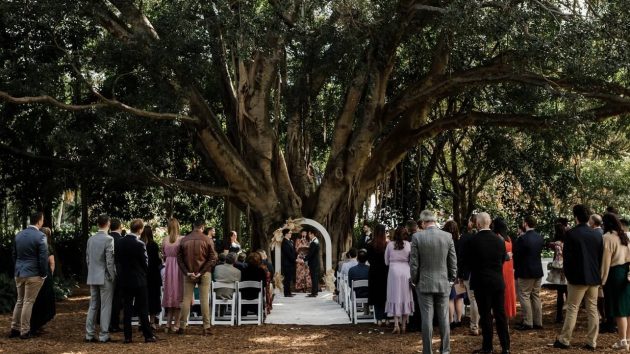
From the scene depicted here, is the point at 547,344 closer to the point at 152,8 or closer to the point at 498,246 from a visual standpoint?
the point at 498,246

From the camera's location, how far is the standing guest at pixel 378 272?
11516mm

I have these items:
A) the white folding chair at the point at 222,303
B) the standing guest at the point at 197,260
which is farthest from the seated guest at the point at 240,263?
the standing guest at the point at 197,260

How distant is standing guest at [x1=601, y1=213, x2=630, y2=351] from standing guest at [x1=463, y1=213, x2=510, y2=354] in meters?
1.35

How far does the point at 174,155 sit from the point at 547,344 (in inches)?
548

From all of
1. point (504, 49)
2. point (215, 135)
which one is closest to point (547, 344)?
point (504, 49)

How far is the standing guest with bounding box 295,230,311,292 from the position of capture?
57.4 feet

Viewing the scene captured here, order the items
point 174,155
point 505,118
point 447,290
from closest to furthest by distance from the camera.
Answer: point 447,290 → point 505,118 → point 174,155

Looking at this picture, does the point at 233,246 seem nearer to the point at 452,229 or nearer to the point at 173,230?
the point at 173,230

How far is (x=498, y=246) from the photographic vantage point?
8719mm

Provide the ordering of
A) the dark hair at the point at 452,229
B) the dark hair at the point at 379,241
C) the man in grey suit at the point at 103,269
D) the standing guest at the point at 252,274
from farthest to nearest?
1. the standing guest at the point at 252,274
2. the dark hair at the point at 379,241
3. the dark hair at the point at 452,229
4. the man in grey suit at the point at 103,269

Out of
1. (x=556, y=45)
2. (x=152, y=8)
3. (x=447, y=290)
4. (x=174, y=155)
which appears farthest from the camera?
(x=174, y=155)

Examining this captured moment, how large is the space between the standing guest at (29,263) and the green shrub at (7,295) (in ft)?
13.4

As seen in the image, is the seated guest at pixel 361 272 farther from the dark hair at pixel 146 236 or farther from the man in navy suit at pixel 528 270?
the dark hair at pixel 146 236

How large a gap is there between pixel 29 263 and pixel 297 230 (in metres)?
8.17
